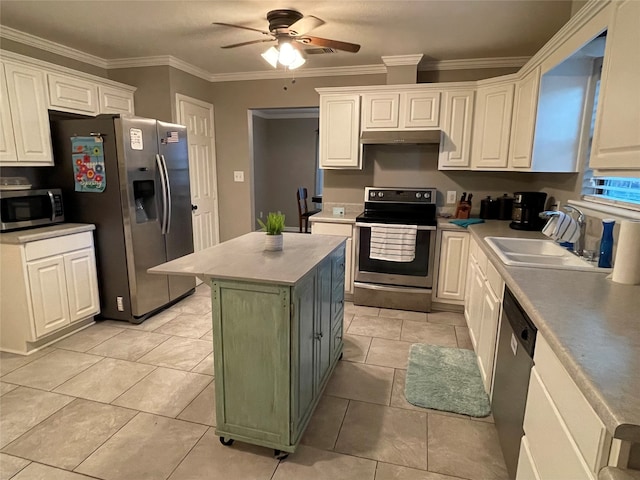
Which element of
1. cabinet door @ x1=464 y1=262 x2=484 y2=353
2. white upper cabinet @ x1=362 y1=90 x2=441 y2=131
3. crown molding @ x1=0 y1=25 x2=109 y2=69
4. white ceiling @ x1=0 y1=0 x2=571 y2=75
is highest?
white ceiling @ x1=0 y1=0 x2=571 y2=75

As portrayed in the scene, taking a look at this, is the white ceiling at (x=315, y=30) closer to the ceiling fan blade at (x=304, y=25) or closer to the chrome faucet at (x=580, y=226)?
the ceiling fan blade at (x=304, y=25)

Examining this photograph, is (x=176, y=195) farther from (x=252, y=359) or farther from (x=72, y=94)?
(x=252, y=359)

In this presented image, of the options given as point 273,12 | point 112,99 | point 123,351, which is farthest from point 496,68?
point 123,351

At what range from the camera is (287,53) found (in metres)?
2.53

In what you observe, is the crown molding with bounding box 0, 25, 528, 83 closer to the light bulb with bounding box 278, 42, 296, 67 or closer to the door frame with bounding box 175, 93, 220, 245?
the door frame with bounding box 175, 93, 220, 245

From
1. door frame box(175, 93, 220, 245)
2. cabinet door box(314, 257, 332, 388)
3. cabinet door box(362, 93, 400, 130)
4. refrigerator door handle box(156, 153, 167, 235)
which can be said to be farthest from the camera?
door frame box(175, 93, 220, 245)

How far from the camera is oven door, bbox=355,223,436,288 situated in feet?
11.4

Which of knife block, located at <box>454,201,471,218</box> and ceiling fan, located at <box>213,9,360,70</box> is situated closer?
ceiling fan, located at <box>213,9,360,70</box>

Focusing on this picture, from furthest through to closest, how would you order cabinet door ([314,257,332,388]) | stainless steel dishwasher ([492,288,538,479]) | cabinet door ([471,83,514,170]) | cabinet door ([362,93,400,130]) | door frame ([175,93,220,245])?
door frame ([175,93,220,245])
cabinet door ([362,93,400,130])
cabinet door ([471,83,514,170])
cabinet door ([314,257,332,388])
stainless steel dishwasher ([492,288,538,479])

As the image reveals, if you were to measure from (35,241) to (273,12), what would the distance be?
2.39 meters

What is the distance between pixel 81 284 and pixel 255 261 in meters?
2.08

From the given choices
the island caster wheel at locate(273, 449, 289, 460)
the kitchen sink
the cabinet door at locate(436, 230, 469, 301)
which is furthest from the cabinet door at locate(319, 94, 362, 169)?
the island caster wheel at locate(273, 449, 289, 460)

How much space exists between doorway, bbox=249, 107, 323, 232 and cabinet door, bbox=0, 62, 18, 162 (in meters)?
4.65

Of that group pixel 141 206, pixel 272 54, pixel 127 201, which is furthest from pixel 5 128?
pixel 272 54
